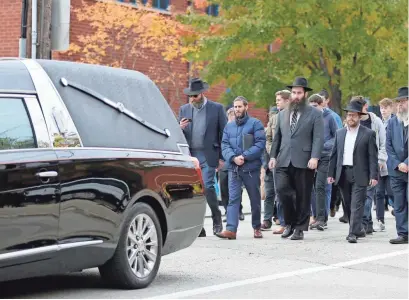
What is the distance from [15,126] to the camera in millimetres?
8812

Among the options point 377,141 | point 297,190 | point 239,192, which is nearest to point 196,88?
point 239,192

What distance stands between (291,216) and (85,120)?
21.5ft

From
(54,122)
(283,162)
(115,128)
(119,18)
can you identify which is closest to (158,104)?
(115,128)

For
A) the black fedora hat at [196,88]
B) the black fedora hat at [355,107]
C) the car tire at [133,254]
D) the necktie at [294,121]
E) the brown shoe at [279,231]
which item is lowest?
the brown shoe at [279,231]

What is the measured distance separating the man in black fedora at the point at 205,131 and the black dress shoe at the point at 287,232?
0.85 metres

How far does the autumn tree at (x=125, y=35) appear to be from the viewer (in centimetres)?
2998

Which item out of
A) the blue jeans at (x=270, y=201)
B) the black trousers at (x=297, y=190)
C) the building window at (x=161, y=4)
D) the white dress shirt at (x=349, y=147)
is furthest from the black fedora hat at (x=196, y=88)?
the building window at (x=161, y=4)

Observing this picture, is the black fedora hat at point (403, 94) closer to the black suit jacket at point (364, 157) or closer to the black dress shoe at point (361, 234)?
the black suit jacket at point (364, 157)

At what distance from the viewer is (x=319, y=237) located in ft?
52.4

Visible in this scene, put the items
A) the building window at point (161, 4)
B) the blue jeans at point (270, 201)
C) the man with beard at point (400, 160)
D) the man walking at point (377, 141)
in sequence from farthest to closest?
the building window at point (161, 4)
the blue jeans at point (270, 201)
the man walking at point (377, 141)
the man with beard at point (400, 160)

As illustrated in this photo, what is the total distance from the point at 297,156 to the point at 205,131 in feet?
4.17

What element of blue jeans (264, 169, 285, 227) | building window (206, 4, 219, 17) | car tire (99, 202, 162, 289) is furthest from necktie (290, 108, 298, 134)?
building window (206, 4, 219, 17)

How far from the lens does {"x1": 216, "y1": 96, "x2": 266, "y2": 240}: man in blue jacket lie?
51.1 ft

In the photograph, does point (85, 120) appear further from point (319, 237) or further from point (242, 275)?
point (319, 237)
